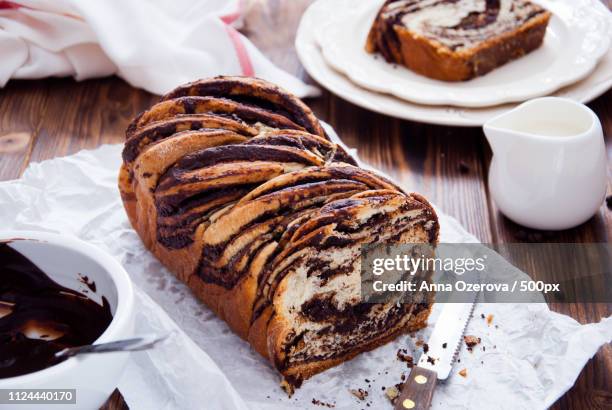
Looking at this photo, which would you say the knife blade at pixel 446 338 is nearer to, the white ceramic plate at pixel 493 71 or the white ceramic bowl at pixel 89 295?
the white ceramic bowl at pixel 89 295

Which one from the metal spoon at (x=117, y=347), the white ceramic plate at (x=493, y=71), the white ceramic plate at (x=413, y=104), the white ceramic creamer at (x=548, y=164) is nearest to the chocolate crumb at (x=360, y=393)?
the metal spoon at (x=117, y=347)

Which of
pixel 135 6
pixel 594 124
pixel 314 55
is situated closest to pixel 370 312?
pixel 594 124

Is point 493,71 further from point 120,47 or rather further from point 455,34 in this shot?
point 120,47

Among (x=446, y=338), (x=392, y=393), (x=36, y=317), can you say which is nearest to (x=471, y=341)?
(x=446, y=338)

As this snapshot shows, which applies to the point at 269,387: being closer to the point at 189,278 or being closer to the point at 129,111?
the point at 189,278

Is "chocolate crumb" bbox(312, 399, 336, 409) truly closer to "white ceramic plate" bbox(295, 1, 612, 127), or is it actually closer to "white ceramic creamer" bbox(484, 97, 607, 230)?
"white ceramic creamer" bbox(484, 97, 607, 230)

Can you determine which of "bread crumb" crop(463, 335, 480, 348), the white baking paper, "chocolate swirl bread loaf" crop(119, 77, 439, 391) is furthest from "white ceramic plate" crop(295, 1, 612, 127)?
"bread crumb" crop(463, 335, 480, 348)
